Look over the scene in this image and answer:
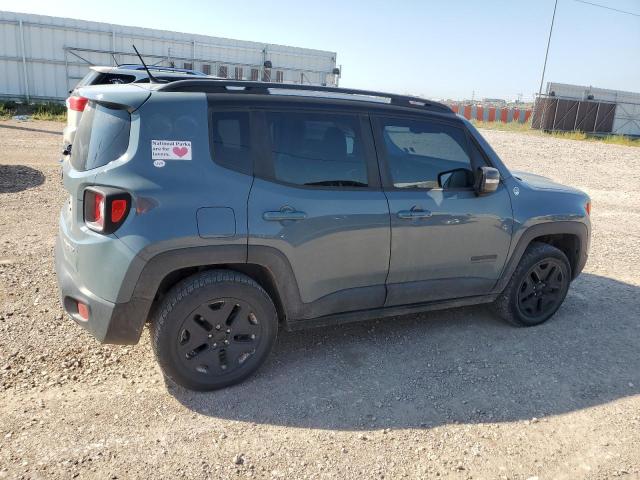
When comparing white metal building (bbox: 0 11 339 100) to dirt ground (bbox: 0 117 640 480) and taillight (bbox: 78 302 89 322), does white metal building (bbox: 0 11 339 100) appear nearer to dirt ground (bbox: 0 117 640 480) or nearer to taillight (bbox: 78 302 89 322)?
dirt ground (bbox: 0 117 640 480)

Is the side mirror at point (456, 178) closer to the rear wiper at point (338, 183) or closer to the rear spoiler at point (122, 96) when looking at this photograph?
the rear wiper at point (338, 183)

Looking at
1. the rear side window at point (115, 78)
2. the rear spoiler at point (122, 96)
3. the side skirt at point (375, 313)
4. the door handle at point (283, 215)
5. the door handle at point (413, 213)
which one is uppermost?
the rear side window at point (115, 78)

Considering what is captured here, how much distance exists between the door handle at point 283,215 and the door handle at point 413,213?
758 millimetres

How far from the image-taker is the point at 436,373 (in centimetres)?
367

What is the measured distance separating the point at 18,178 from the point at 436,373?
802cm

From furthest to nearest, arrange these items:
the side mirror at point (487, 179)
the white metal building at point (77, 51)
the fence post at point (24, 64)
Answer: the white metal building at point (77, 51) → the fence post at point (24, 64) → the side mirror at point (487, 179)

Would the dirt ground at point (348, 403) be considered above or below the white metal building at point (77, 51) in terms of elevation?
below

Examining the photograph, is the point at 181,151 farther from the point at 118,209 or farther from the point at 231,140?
the point at 118,209

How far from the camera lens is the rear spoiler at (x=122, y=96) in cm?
299

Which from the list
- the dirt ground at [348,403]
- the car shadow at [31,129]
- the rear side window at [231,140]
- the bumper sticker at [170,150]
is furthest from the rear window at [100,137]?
the car shadow at [31,129]

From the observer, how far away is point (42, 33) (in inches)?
842

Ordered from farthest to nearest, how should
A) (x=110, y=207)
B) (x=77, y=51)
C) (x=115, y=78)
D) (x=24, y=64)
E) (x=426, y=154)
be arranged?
(x=77, y=51), (x=24, y=64), (x=115, y=78), (x=426, y=154), (x=110, y=207)

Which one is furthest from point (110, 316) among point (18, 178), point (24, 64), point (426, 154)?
point (24, 64)

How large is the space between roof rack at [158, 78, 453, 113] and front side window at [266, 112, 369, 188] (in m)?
0.19
